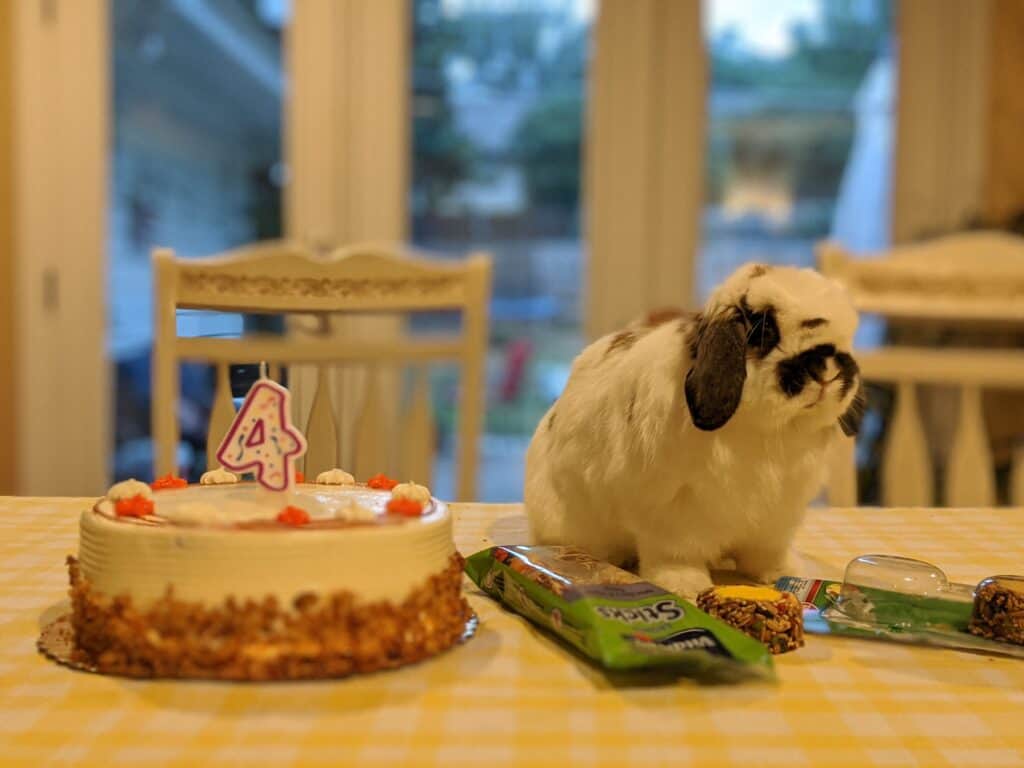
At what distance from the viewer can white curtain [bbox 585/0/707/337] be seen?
8.41 feet

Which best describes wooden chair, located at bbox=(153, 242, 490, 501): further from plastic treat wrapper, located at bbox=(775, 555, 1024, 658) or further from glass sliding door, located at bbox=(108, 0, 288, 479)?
glass sliding door, located at bbox=(108, 0, 288, 479)

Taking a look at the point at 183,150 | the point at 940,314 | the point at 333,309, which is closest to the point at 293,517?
the point at 333,309

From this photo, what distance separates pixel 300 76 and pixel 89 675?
218 centimetres

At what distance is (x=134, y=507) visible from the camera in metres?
0.61

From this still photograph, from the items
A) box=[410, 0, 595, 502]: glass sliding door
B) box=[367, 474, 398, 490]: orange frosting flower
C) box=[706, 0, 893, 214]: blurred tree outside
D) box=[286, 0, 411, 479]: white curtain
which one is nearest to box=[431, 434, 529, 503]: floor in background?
box=[410, 0, 595, 502]: glass sliding door

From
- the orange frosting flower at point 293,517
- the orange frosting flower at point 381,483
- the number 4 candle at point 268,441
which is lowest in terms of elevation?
the orange frosting flower at point 381,483

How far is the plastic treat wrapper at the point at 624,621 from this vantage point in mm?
583

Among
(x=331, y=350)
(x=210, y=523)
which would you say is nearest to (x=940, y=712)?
(x=210, y=523)

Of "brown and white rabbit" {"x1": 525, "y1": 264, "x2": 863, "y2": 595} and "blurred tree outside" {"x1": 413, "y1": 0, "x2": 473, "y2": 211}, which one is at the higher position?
"blurred tree outside" {"x1": 413, "y1": 0, "x2": 473, "y2": 211}

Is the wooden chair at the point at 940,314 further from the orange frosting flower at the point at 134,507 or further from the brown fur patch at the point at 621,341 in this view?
the orange frosting flower at the point at 134,507

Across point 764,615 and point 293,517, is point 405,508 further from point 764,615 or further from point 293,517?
point 764,615

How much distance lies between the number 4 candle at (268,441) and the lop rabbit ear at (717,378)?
0.26m

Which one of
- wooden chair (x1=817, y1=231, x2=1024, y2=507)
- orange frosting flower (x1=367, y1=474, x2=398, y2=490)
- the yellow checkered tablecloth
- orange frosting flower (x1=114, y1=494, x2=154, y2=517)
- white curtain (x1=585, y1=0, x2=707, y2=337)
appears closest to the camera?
the yellow checkered tablecloth

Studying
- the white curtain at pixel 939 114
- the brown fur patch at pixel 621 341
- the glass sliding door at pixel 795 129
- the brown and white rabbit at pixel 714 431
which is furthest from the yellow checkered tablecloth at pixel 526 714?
the white curtain at pixel 939 114
